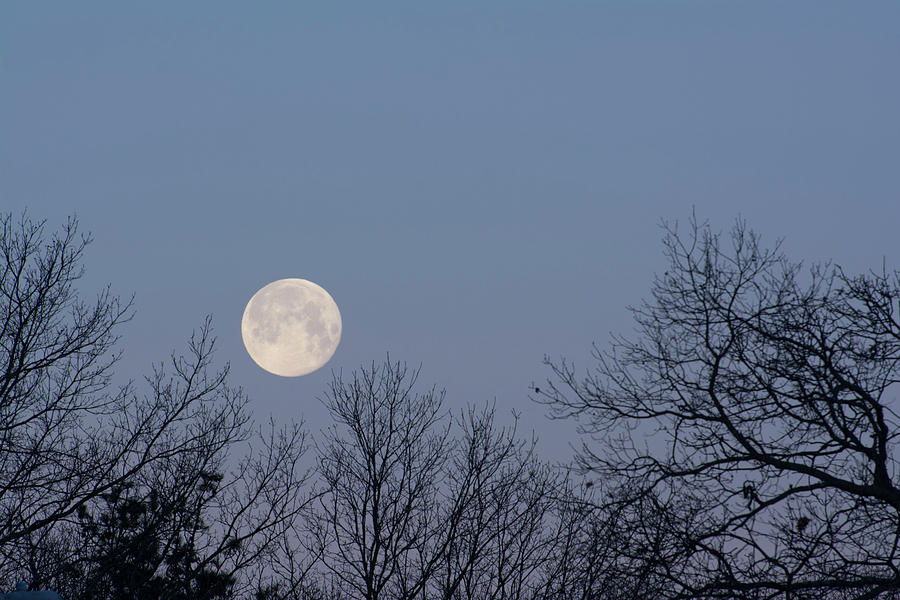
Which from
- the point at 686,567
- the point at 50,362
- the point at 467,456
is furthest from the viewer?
the point at 467,456

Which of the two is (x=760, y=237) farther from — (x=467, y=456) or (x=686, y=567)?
(x=467, y=456)

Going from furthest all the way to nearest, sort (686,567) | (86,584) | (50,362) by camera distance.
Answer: (86,584), (50,362), (686,567)

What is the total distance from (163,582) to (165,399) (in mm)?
4268

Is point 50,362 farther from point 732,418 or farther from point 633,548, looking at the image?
point 732,418

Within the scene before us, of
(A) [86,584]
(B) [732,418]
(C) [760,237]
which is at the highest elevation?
(C) [760,237]

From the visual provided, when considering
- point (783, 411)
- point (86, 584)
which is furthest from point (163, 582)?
point (783, 411)

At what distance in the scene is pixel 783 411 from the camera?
1049 centimetres

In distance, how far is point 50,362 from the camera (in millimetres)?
13312

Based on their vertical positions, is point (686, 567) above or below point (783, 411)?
below

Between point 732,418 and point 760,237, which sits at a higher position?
point 760,237

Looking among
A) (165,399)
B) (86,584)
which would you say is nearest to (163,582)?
(86,584)

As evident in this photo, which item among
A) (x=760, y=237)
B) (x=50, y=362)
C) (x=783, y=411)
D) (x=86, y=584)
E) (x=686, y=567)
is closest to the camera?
A: (x=686, y=567)

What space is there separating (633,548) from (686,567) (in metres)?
0.60

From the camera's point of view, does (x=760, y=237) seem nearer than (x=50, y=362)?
Yes
